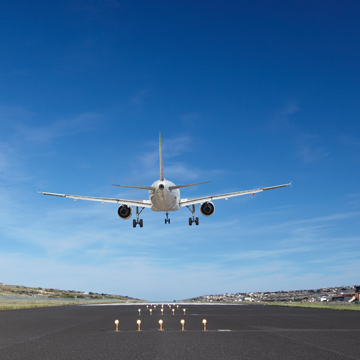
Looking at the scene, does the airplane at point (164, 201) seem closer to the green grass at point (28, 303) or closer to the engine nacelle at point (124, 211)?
the engine nacelle at point (124, 211)

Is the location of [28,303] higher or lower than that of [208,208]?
lower

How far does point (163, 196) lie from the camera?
57.3 m

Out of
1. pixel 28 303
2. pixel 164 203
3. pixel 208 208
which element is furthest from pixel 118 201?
pixel 28 303

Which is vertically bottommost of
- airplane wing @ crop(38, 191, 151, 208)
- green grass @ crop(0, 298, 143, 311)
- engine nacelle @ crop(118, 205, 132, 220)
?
green grass @ crop(0, 298, 143, 311)

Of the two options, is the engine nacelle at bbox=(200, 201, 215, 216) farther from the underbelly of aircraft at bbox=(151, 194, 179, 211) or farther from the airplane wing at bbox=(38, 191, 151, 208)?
the airplane wing at bbox=(38, 191, 151, 208)

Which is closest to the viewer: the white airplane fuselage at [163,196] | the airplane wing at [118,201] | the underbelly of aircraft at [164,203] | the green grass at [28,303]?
the white airplane fuselage at [163,196]

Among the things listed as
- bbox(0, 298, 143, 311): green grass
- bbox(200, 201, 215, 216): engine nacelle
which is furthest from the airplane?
bbox(0, 298, 143, 311): green grass

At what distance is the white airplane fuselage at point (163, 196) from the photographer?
2249 inches

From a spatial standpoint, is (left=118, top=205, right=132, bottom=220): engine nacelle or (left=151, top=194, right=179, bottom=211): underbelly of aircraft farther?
(left=118, top=205, right=132, bottom=220): engine nacelle

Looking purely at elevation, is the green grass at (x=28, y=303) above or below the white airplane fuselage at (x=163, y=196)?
below

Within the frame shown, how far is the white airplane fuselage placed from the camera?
187 ft

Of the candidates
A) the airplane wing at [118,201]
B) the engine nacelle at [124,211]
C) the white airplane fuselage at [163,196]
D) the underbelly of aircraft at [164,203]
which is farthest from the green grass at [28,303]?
the white airplane fuselage at [163,196]

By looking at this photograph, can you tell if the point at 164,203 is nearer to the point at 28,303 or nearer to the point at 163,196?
the point at 163,196

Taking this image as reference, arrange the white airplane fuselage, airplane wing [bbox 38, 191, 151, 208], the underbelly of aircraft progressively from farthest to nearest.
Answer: airplane wing [bbox 38, 191, 151, 208], the underbelly of aircraft, the white airplane fuselage
